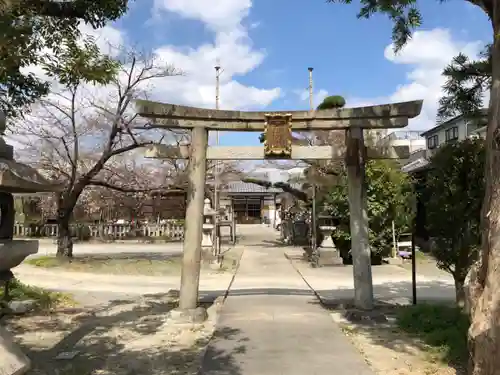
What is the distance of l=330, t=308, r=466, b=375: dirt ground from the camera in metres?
5.68

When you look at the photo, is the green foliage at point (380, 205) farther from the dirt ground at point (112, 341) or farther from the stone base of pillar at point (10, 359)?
the stone base of pillar at point (10, 359)

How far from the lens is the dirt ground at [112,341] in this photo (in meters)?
5.93

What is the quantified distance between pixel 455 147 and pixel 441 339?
9.83 feet

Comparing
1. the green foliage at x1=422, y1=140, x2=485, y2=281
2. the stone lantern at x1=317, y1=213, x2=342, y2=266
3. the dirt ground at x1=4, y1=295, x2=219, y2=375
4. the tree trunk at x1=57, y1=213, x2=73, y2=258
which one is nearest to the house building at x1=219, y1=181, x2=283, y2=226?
the stone lantern at x1=317, y1=213, x2=342, y2=266

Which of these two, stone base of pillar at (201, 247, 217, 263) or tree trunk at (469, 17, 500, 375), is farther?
stone base of pillar at (201, 247, 217, 263)

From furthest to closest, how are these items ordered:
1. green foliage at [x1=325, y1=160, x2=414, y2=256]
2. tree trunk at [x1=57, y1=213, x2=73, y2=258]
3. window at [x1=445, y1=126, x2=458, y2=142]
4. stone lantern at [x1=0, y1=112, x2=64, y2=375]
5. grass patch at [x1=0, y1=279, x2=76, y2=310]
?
window at [x1=445, y1=126, x2=458, y2=142] < green foliage at [x1=325, y1=160, x2=414, y2=256] < tree trunk at [x1=57, y1=213, x2=73, y2=258] < grass patch at [x1=0, y1=279, x2=76, y2=310] < stone lantern at [x1=0, y1=112, x2=64, y2=375]

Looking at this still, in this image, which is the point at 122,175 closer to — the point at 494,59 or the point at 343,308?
the point at 343,308

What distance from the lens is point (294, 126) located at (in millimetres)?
8984

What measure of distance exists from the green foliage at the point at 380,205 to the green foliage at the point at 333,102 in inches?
268

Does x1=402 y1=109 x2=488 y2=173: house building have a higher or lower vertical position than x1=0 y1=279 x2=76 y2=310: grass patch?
higher

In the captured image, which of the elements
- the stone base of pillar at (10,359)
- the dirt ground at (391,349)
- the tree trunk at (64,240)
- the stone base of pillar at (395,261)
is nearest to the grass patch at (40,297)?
the dirt ground at (391,349)

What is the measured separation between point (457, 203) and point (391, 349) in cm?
249

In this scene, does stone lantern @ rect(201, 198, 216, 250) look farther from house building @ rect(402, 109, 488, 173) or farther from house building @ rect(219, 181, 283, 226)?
house building @ rect(219, 181, 283, 226)

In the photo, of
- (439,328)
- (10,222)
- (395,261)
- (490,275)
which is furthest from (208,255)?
(490,275)
